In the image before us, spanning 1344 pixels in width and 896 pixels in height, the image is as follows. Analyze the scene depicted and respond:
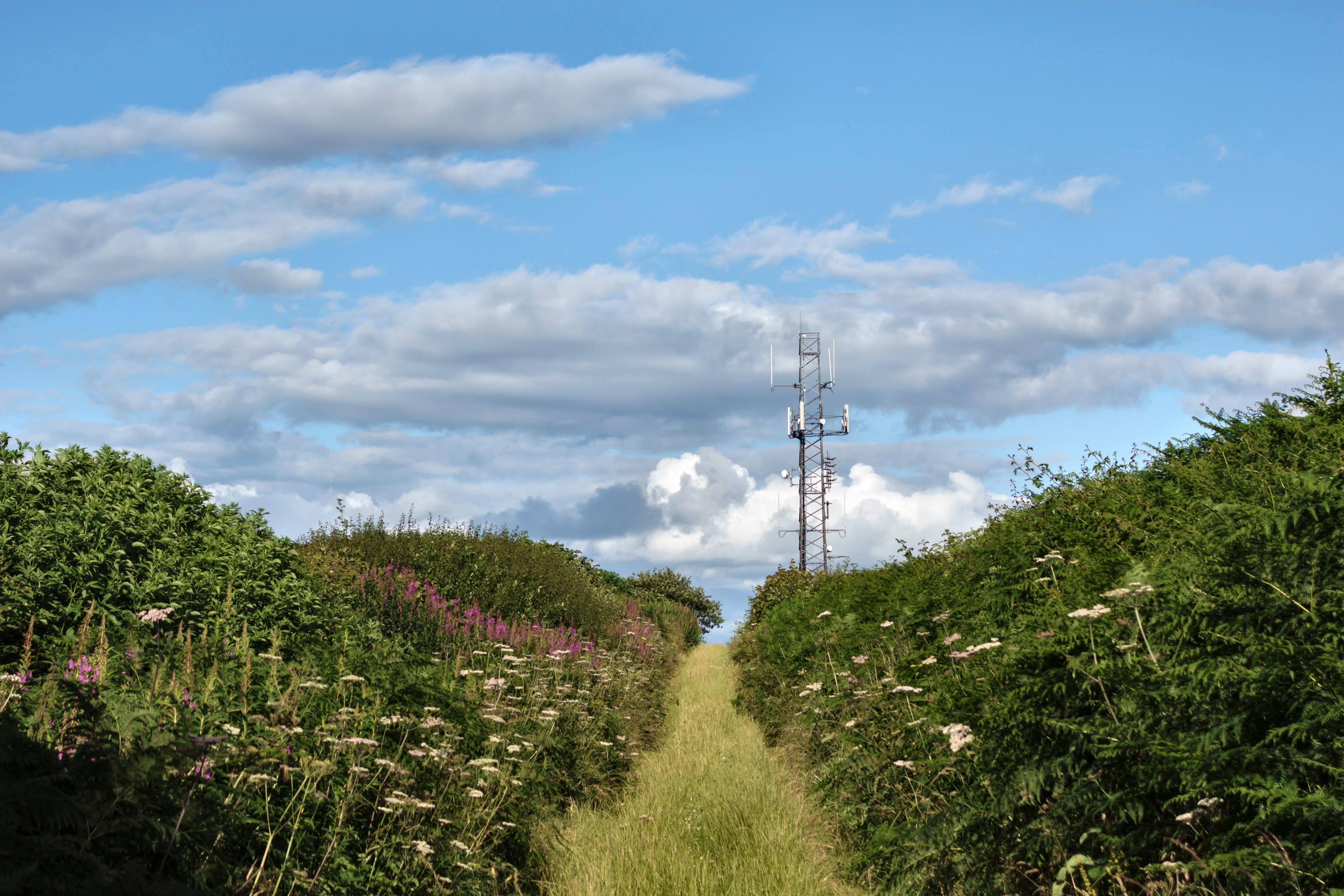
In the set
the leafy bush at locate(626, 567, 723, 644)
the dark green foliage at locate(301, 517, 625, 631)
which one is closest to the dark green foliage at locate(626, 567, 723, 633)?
the leafy bush at locate(626, 567, 723, 644)

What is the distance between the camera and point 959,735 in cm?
448

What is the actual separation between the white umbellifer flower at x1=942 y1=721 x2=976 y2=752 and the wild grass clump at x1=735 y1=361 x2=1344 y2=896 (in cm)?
2

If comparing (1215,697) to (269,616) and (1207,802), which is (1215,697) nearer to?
→ (1207,802)

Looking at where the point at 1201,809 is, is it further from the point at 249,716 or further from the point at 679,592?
the point at 679,592

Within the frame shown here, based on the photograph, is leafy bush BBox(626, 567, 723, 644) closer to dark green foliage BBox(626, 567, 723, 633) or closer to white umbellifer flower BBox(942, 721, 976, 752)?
dark green foliage BBox(626, 567, 723, 633)

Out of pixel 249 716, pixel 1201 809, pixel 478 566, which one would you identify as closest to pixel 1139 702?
pixel 1201 809

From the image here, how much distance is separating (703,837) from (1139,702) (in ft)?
12.0

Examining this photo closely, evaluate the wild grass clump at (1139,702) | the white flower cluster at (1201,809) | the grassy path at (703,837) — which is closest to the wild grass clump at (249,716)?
the grassy path at (703,837)

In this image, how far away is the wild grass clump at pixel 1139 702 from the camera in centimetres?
324

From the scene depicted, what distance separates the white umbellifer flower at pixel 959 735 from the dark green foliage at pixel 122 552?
4.65 meters

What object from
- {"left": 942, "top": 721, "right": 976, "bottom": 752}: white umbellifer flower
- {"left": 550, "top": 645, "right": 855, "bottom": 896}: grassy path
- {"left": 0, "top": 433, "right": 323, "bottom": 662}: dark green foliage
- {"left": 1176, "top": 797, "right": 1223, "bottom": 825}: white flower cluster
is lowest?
{"left": 550, "top": 645, "right": 855, "bottom": 896}: grassy path

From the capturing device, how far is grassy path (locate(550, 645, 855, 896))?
5594 millimetres

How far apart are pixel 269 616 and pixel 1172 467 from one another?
7631 mm

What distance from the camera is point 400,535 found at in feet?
52.3
